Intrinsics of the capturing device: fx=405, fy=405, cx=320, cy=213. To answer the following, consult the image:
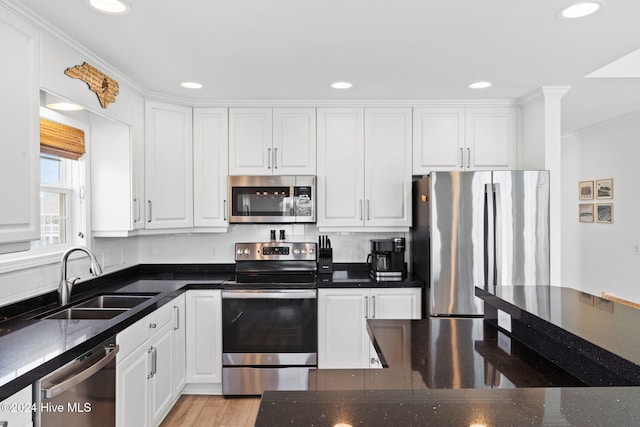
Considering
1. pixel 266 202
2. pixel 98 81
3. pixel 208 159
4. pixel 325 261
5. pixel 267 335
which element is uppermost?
pixel 98 81

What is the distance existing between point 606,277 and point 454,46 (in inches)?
158

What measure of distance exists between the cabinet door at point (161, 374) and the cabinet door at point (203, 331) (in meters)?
0.28

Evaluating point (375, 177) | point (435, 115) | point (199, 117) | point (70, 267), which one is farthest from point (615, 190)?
point (70, 267)

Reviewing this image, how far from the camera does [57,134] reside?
2.54m

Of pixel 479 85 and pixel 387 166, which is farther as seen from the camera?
pixel 387 166

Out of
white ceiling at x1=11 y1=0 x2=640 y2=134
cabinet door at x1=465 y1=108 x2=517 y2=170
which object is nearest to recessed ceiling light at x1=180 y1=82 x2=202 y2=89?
white ceiling at x1=11 y1=0 x2=640 y2=134

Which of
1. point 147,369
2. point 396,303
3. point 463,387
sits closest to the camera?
point 463,387

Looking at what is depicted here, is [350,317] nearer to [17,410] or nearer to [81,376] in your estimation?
[81,376]

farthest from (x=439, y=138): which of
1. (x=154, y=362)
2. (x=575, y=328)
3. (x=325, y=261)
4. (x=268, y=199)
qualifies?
(x=154, y=362)

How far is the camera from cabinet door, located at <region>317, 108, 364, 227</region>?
338 cm

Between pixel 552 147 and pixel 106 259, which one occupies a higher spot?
pixel 552 147

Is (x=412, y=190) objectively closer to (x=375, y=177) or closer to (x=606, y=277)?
(x=375, y=177)

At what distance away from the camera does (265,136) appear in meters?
3.37

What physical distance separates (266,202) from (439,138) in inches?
60.2
